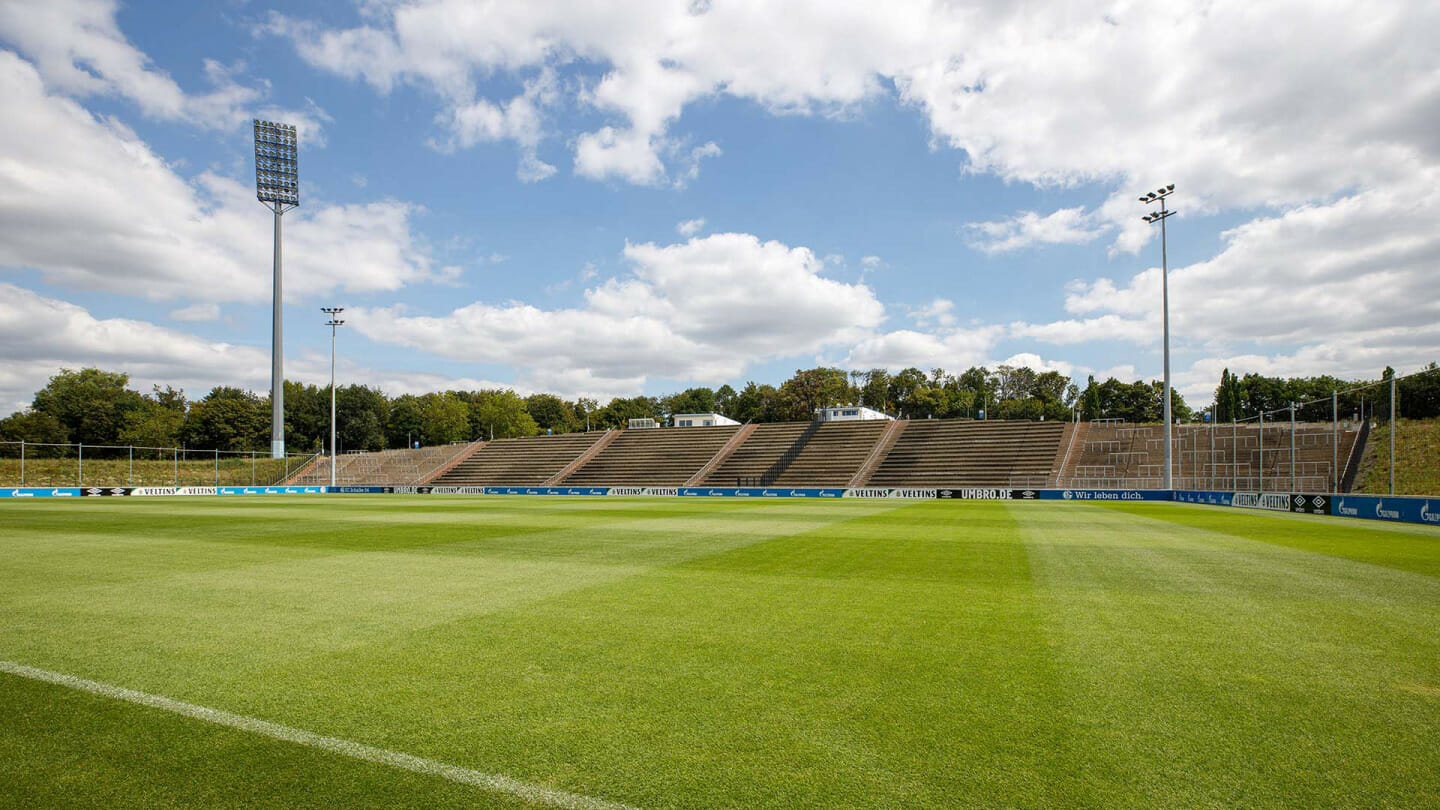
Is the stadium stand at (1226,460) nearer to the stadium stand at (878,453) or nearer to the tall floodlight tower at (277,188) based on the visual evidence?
the stadium stand at (878,453)

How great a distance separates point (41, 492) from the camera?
4028 cm

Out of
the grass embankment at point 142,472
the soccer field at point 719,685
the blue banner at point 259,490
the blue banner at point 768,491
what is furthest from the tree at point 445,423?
the soccer field at point 719,685

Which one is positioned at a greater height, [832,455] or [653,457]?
[832,455]

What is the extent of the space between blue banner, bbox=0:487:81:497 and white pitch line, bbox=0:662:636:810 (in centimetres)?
4851

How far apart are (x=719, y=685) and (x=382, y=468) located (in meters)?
65.3

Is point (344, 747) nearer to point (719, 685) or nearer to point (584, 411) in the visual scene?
point (719, 685)

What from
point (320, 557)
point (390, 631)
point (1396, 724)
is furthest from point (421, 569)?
point (1396, 724)

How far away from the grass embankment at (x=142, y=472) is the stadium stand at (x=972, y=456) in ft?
152

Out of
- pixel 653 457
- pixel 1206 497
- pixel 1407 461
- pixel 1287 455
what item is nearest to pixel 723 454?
pixel 653 457

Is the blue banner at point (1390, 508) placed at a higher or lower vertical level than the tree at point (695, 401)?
lower

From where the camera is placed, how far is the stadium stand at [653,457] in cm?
5588

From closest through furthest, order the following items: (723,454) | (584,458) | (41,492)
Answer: (41,492) → (723,454) → (584,458)

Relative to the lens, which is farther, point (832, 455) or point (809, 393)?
point (809, 393)

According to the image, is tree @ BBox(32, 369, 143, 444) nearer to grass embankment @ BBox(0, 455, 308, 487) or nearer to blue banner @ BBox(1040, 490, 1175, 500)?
grass embankment @ BBox(0, 455, 308, 487)
